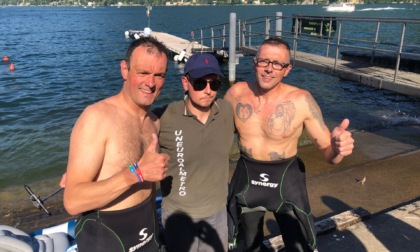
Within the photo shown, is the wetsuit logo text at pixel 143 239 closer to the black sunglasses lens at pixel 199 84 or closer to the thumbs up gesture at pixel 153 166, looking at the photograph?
the thumbs up gesture at pixel 153 166

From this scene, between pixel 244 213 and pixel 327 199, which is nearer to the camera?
pixel 244 213

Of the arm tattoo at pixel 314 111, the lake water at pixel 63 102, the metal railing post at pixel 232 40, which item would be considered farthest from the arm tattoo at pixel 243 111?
the metal railing post at pixel 232 40

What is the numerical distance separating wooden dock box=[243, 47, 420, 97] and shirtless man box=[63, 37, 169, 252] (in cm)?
704

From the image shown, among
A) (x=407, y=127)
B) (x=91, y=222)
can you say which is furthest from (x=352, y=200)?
(x=407, y=127)

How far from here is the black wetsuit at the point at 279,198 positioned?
10.4 feet

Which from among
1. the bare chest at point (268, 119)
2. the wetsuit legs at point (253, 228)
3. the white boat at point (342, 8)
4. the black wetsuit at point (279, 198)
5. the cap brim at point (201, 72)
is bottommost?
the wetsuit legs at point (253, 228)

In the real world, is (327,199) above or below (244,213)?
below

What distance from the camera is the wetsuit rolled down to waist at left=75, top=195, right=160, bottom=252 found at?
2.26 metres

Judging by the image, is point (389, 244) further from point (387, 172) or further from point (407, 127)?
point (407, 127)

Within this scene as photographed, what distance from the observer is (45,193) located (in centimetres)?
696

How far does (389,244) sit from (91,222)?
124 inches

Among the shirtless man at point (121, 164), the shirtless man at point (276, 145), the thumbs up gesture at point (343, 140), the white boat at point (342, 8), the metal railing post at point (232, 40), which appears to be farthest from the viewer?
the white boat at point (342, 8)

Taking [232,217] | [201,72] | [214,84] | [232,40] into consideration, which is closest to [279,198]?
[232,217]

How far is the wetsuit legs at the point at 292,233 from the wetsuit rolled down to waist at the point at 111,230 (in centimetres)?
154
